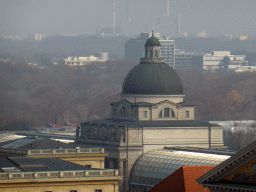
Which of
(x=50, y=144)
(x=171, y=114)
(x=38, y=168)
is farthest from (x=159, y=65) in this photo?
(x=38, y=168)

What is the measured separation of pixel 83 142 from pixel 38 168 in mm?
50202

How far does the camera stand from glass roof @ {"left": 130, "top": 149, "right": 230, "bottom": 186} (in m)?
116

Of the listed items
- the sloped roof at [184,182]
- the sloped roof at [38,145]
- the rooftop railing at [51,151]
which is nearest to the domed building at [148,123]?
the sloped roof at [38,145]

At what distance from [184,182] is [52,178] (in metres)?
17.5

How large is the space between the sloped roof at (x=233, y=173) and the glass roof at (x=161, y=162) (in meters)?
54.5

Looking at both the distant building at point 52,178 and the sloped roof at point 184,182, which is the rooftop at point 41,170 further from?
the sloped roof at point 184,182

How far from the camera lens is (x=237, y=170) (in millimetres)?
56188

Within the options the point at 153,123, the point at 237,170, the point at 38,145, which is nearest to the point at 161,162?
the point at 153,123

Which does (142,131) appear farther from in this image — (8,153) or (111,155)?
(8,153)

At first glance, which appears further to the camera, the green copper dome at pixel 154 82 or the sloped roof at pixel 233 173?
the green copper dome at pixel 154 82

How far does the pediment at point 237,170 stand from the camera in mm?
55306

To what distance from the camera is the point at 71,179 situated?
8388 cm

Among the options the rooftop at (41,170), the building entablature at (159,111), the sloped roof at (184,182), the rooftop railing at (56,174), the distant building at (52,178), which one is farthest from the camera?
the building entablature at (159,111)

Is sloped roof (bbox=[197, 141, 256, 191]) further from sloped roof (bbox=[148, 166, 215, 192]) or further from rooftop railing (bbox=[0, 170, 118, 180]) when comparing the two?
rooftop railing (bbox=[0, 170, 118, 180])
